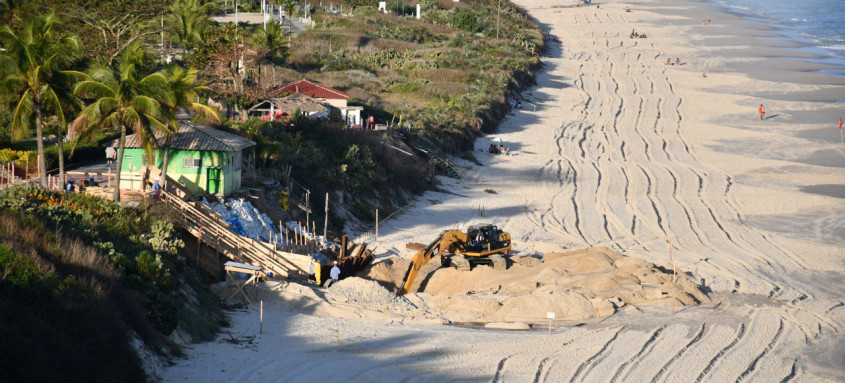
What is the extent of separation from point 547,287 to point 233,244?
7735 mm

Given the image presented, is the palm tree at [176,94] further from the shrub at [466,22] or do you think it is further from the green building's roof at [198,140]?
the shrub at [466,22]

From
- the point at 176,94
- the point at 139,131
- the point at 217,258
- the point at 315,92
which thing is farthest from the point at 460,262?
the point at 315,92

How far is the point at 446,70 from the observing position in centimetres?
7094

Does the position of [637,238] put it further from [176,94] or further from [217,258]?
[176,94]

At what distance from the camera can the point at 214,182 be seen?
84.9ft

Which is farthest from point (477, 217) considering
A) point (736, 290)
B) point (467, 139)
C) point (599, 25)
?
point (599, 25)

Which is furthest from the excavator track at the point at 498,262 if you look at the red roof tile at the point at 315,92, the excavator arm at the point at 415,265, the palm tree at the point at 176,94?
the red roof tile at the point at 315,92

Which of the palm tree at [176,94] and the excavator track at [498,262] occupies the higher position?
the palm tree at [176,94]

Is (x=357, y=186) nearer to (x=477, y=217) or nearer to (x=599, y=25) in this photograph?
(x=477, y=217)

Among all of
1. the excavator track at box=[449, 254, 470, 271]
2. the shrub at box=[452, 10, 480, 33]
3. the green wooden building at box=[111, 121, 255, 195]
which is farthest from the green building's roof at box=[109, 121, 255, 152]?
the shrub at box=[452, 10, 480, 33]

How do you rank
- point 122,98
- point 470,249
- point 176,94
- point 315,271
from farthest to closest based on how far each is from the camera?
point 470,249 < point 176,94 < point 315,271 < point 122,98

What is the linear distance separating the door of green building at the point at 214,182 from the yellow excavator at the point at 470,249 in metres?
5.68

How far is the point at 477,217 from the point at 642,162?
15.8 metres

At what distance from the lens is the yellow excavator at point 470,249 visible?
25734mm
